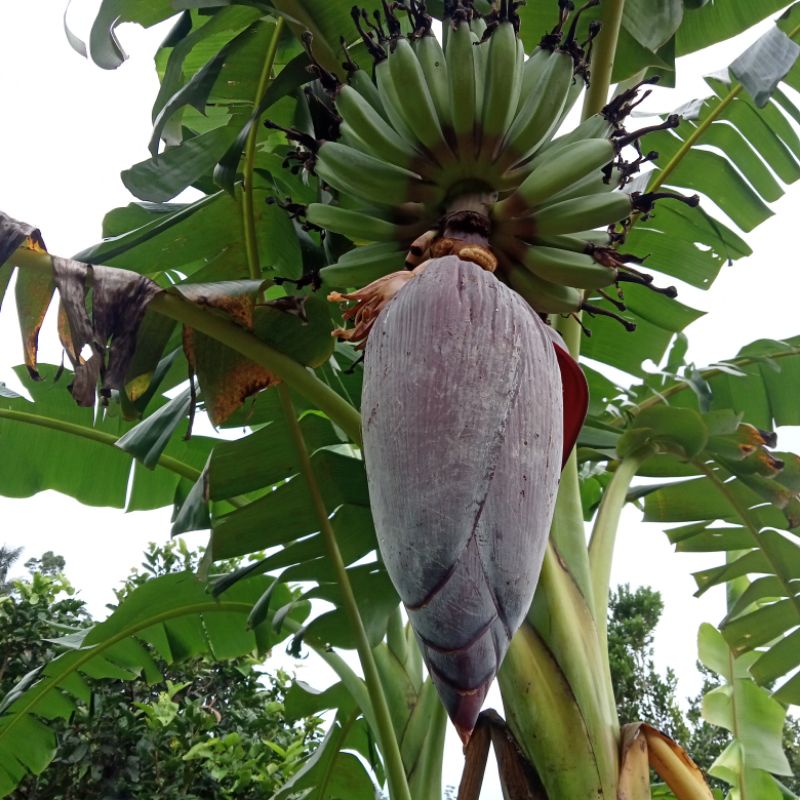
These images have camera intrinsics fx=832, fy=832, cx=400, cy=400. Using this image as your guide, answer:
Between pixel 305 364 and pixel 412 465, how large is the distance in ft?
1.51

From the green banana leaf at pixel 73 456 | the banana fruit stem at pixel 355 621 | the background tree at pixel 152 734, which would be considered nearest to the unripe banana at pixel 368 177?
the banana fruit stem at pixel 355 621

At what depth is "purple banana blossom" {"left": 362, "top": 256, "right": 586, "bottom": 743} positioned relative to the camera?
50cm

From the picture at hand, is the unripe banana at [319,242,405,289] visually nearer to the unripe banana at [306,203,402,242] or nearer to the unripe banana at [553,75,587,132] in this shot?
the unripe banana at [306,203,402,242]

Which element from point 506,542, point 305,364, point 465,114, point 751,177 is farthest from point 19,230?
point 751,177

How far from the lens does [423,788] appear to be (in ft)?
4.17

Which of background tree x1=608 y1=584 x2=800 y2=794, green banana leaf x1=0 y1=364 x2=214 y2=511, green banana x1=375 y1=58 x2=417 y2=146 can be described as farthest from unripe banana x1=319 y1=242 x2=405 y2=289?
background tree x1=608 y1=584 x2=800 y2=794

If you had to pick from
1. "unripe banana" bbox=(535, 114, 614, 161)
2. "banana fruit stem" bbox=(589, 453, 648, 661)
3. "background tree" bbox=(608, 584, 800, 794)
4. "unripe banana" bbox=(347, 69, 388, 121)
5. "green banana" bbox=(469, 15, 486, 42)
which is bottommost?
"banana fruit stem" bbox=(589, 453, 648, 661)

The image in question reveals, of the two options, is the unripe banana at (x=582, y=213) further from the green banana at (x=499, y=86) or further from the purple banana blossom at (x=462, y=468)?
the purple banana blossom at (x=462, y=468)

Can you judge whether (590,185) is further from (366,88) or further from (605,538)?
(605,538)

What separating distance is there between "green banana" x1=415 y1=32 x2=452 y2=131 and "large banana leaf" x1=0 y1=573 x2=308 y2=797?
1.04 metres

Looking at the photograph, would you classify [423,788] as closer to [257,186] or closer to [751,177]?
[257,186]

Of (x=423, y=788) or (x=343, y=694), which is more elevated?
(x=343, y=694)

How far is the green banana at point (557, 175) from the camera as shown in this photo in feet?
2.43

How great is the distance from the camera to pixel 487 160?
0.79 meters
